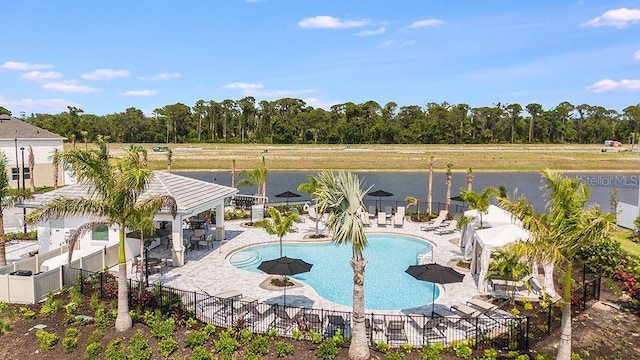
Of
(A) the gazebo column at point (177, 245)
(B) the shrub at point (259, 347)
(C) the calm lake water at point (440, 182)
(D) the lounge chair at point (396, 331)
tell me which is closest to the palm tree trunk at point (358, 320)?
(D) the lounge chair at point (396, 331)

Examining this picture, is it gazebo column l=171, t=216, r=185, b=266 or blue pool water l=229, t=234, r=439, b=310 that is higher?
gazebo column l=171, t=216, r=185, b=266

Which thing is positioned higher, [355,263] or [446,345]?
[355,263]

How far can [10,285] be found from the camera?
48.6 ft

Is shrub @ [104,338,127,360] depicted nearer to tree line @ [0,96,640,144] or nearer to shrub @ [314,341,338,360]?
shrub @ [314,341,338,360]

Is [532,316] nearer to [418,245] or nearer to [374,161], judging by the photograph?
[418,245]

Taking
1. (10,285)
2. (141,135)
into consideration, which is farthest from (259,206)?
(141,135)

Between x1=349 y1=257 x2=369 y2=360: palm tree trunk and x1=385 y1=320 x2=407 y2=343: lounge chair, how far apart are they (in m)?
1.41

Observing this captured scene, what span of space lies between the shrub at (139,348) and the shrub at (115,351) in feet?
0.66

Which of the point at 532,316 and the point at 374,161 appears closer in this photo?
the point at 532,316

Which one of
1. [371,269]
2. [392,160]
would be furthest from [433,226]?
[392,160]

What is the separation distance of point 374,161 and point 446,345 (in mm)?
68269

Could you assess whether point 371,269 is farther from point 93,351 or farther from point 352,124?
point 352,124

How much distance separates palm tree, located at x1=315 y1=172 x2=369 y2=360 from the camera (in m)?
10.4

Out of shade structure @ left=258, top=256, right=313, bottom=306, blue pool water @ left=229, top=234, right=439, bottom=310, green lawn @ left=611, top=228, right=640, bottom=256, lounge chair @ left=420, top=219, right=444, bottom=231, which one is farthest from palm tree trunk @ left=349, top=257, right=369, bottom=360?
lounge chair @ left=420, top=219, right=444, bottom=231
